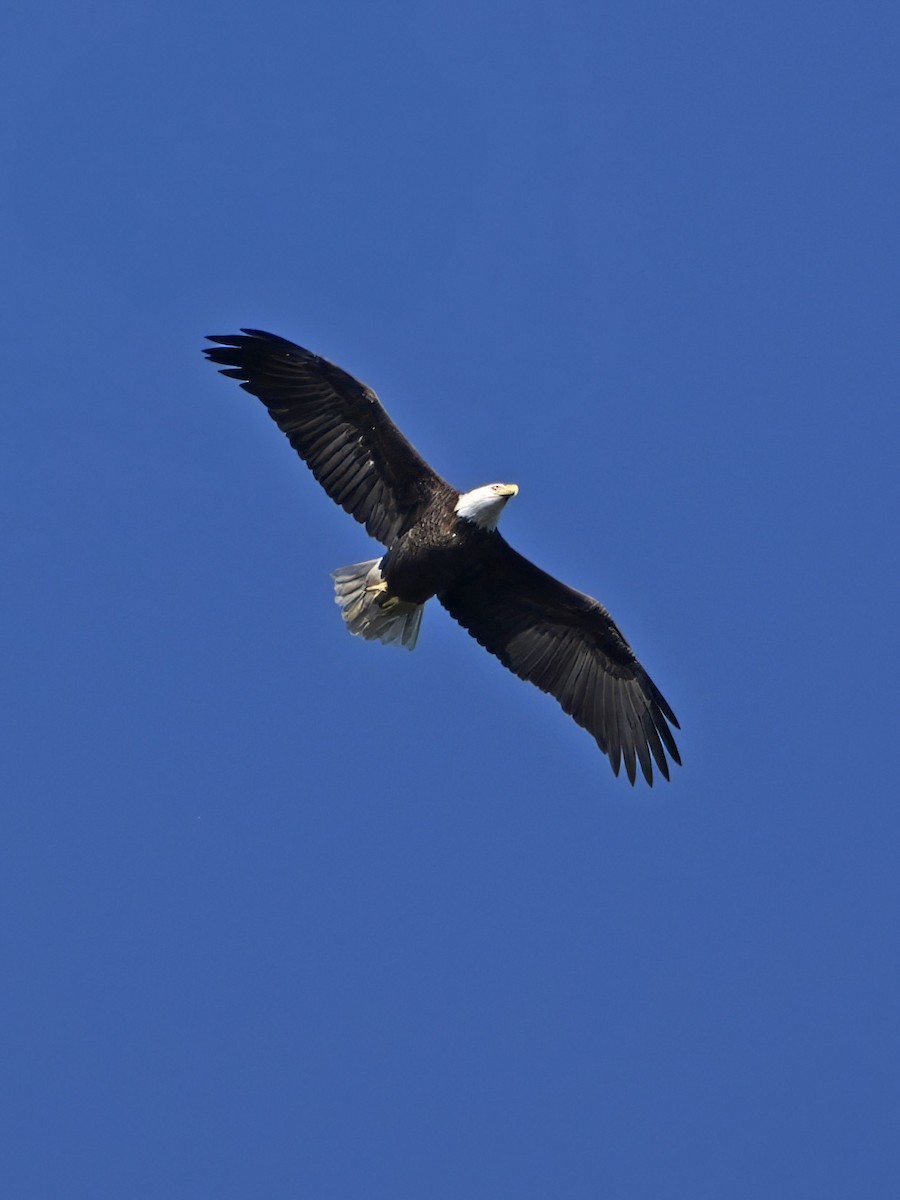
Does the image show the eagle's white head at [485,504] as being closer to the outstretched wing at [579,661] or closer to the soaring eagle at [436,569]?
the soaring eagle at [436,569]

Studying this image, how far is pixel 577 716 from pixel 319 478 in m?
2.28

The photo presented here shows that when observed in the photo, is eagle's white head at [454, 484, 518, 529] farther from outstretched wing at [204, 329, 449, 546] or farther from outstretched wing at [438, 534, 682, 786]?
outstretched wing at [438, 534, 682, 786]

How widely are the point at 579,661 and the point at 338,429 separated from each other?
2.19 metres

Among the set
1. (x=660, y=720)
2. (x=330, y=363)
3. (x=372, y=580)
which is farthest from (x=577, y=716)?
(x=330, y=363)

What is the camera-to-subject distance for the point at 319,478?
41.5 feet

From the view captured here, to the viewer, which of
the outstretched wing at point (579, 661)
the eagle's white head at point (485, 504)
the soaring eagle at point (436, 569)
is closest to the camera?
the eagle's white head at point (485, 504)

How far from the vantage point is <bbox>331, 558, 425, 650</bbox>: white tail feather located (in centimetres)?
1308

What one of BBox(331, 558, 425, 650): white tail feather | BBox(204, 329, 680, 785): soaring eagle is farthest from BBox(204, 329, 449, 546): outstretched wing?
BBox(331, 558, 425, 650): white tail feather

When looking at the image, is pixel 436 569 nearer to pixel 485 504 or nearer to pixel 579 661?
pixel 485 504

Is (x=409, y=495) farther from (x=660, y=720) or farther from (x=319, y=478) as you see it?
(x=660, y=720)

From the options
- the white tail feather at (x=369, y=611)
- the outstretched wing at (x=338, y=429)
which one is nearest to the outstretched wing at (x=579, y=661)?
the white tail feather at (x=369, y=611)

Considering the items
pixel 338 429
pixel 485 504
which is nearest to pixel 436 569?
pixel 485 504

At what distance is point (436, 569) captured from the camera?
41.2ft

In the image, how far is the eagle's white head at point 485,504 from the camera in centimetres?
1218
